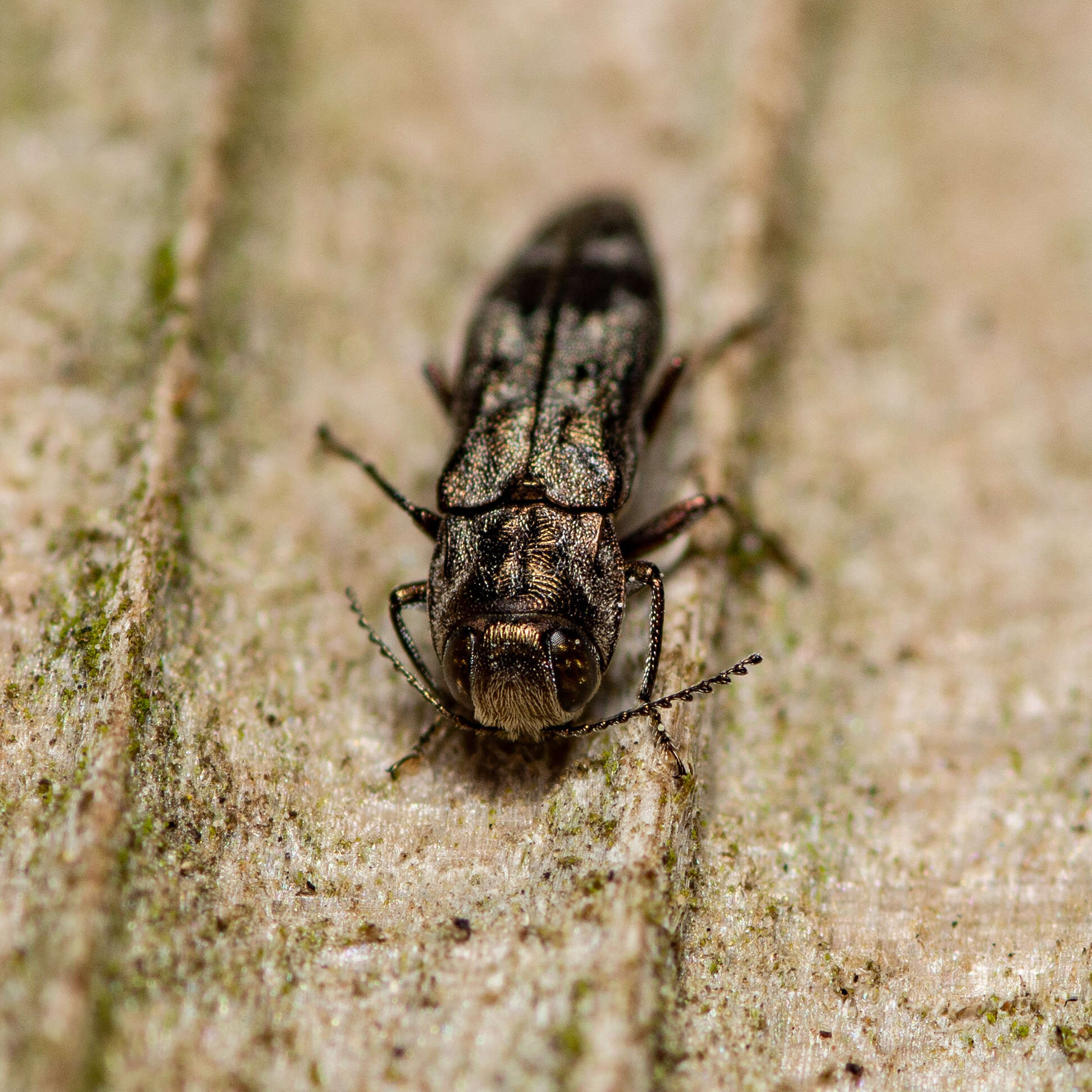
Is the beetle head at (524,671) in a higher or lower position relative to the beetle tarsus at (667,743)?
higher

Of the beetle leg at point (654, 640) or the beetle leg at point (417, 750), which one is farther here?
the beetle leg at point (417, 750)

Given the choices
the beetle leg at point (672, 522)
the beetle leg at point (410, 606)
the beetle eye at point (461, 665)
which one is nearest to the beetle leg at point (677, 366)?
the beetle leg at point (672, 522)

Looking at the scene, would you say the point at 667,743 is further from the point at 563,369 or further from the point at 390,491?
the point at 563,369

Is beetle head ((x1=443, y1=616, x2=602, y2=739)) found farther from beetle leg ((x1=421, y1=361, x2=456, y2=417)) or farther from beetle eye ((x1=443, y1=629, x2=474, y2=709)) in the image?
beetle leg ((x1=421, y1=361, x2=456, y2=417))

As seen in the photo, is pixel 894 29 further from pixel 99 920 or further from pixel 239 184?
pixel 99 920

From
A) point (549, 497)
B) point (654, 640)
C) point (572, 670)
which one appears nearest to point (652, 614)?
point (654, 640)

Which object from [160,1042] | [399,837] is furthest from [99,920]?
[399,837]

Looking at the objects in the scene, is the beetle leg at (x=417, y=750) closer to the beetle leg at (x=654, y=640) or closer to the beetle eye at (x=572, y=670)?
the beetle eye at (x=572, y=670)

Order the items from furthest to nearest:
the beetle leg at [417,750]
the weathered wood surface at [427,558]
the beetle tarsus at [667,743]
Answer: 1. the beetle leg at [417,750]
2. the beetle tarsus at [667,743]
3. the weathered wood surface at [427,558]

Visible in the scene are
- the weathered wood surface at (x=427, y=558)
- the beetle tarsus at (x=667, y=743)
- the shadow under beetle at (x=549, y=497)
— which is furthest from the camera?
the shadow under beetle at (x=549, y=497)
